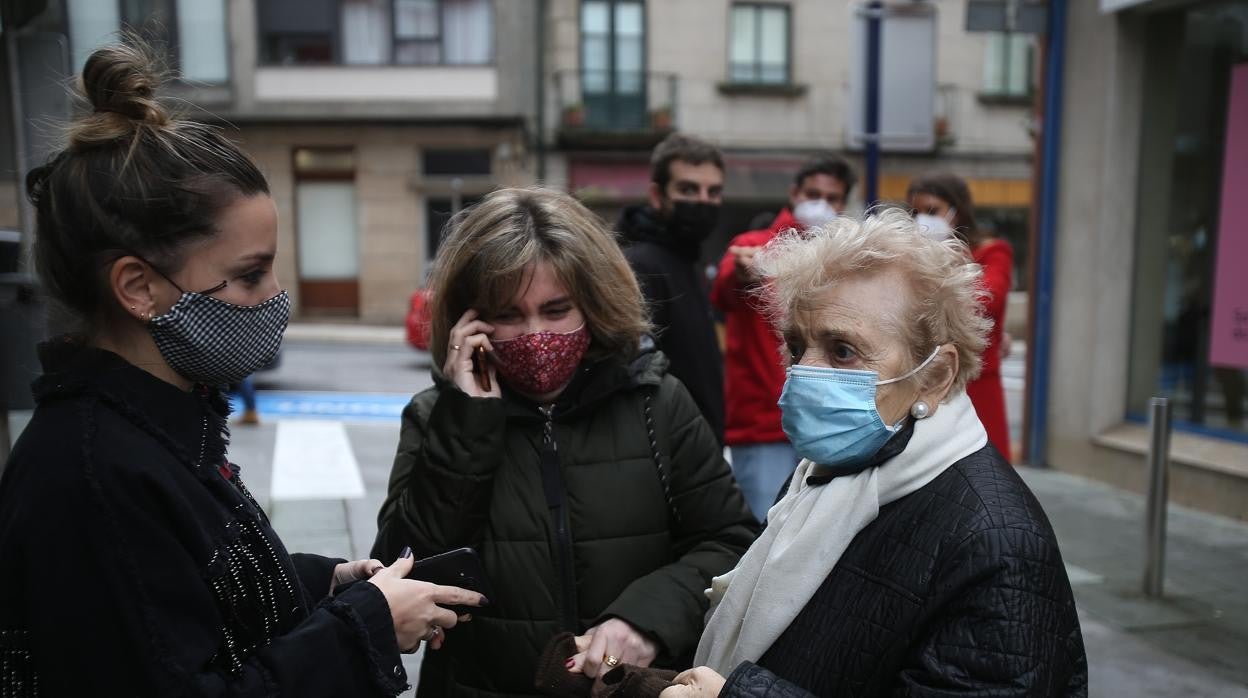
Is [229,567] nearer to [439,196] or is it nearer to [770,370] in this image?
[770,370]

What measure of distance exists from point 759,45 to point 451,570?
862 inches

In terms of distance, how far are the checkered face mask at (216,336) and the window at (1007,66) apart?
23.2 metres

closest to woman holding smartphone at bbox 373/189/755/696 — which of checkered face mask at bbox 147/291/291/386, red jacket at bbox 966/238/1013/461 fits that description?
checkered face mask at bbox 147/291/291/386

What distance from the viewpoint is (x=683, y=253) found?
4227 mm

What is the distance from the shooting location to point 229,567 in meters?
1.47

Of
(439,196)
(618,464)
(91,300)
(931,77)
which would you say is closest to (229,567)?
(91,300)

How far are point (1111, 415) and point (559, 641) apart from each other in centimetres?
692

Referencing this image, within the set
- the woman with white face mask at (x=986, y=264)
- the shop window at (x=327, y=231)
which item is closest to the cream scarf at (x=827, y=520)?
the woman with white face mask at (x=986, y=264)

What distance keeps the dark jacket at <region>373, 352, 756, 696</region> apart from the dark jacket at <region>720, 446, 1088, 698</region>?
0.48 metres

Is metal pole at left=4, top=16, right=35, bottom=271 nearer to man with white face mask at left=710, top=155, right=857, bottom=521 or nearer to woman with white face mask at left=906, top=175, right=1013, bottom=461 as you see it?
man with white face mask at left=710, top=155, right=857, bottom=521

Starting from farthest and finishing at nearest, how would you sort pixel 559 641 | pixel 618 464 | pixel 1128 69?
pixel 1128 69 < pixel 618 464 < pixel 559 641

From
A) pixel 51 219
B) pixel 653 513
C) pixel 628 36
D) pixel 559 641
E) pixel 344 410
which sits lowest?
pixel 344 410

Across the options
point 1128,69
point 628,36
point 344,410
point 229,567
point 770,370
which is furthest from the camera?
point 628,36

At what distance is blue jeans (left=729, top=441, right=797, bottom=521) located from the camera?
4.24 m
